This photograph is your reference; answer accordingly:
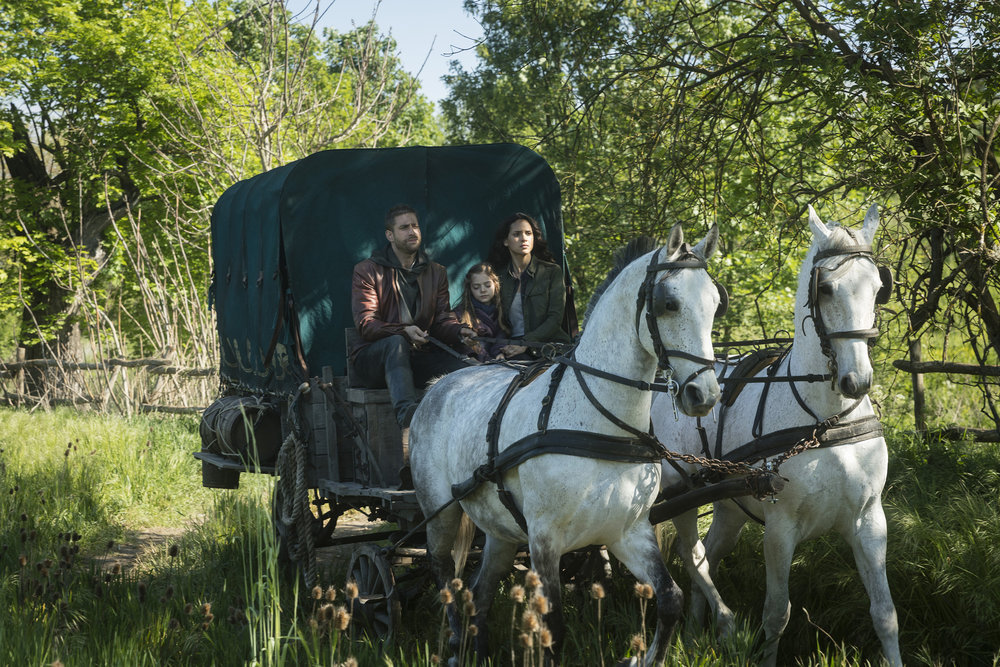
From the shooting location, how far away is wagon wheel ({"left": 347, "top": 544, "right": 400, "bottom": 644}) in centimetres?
487

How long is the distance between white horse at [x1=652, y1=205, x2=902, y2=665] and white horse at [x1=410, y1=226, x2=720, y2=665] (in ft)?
2.18

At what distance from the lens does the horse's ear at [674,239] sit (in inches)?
132

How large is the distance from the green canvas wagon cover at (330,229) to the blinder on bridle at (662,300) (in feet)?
9.21

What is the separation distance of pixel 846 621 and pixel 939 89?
321 centimetres

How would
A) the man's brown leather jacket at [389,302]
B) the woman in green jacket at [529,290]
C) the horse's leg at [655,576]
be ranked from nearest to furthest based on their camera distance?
the horse's leg at [655,576], the man's brown leather jacket at [389,302], the woman in green jacket at [529,290]

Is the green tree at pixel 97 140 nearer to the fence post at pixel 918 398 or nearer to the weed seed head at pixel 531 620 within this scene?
the fence post at pixel 918 398

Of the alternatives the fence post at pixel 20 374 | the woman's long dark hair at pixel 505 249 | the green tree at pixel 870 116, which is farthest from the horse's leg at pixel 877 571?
the fence post at pixel 20 374

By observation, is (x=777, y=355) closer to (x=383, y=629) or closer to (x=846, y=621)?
(x=846, y=621)

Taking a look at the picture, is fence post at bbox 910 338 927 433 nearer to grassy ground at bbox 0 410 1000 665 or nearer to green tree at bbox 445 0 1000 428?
grassy ground at bbox 0 410 1000 665

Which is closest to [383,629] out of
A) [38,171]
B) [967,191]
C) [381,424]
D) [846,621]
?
[381,424]

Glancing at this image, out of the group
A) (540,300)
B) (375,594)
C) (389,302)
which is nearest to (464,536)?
(375,594)

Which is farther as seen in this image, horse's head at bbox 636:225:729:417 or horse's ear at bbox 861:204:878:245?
horse's ear at bbox 861:204:878:245

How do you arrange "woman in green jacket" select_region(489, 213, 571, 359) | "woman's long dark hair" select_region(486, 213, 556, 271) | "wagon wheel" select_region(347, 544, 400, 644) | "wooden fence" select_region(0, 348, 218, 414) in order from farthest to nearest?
"wooden fence" select_region(0, 348, 218, 414)
"woman's long dark hair" select_region(486, 213, 556, 271)
"woman in green jacket" select_region(489, 213, 571, 359)
"wagon wheel" select_region(347, 544, 400, 644)

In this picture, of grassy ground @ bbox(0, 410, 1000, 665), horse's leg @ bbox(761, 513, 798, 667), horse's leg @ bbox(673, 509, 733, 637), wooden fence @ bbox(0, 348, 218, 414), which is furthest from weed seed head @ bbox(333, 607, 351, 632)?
wooden fence @ bbox(0, 348, 218, 414)
